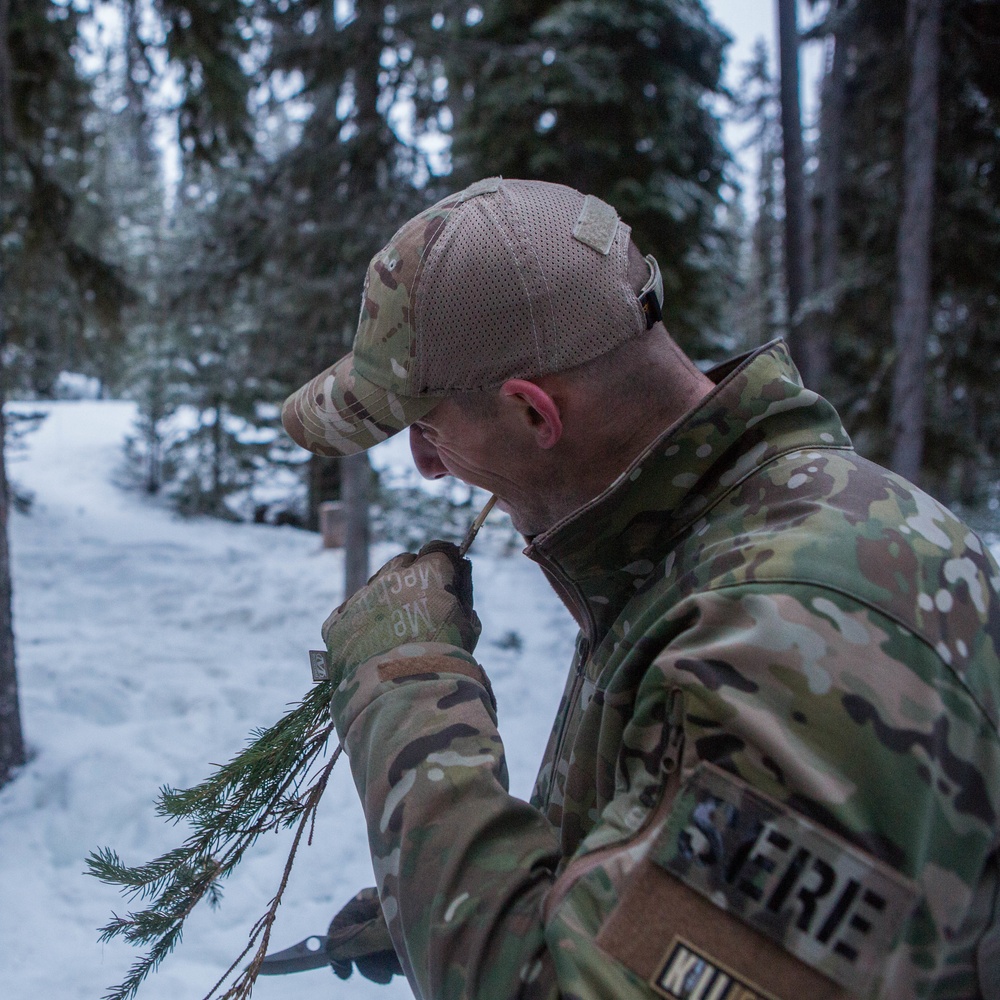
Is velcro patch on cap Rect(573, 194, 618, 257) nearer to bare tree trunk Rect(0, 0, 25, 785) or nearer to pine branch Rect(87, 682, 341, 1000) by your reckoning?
pine branch Rect(87, 682, 341, 1000)

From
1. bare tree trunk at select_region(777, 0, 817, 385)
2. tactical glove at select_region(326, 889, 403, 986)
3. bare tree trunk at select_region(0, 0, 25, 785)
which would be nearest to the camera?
tactical glove at select_region(326, 889, 403, 986)

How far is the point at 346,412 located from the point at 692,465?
2.28 feet

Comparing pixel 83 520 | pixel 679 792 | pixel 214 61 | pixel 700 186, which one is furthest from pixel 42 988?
pixel 83 520

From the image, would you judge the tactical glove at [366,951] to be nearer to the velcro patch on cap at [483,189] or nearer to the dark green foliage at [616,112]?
the velcro patch on cap at [483,189]

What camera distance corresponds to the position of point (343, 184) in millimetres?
7164

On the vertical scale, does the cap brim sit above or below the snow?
above

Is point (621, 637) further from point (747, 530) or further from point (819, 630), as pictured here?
point (819, 630)

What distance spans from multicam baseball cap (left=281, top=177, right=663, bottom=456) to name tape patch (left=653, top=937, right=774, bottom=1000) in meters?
0.85

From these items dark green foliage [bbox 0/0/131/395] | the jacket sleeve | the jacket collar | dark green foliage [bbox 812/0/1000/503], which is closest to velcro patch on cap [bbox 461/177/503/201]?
the jacket collar

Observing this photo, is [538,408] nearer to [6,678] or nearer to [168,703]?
[6,678]

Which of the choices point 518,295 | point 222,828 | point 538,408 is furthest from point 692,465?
point 222,828

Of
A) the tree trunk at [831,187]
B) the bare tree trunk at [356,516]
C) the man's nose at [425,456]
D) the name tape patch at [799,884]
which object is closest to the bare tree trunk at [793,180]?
the tree trunk at [831,187]

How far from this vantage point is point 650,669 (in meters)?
1.06

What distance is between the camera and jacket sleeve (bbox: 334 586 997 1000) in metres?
0.92
